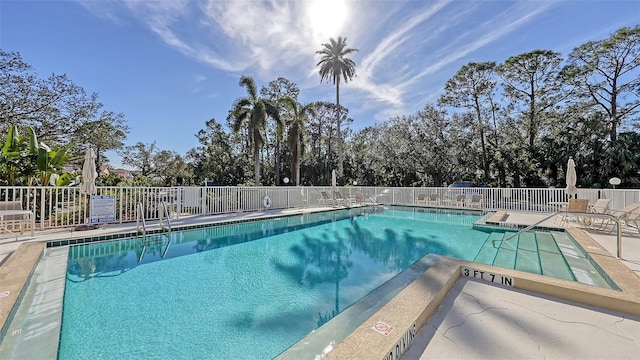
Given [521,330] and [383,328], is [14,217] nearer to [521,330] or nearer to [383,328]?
[383,328]

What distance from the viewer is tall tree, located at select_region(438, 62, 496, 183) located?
2083 centimetres

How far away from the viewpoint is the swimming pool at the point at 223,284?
272 cm

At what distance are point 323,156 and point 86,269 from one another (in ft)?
82.3

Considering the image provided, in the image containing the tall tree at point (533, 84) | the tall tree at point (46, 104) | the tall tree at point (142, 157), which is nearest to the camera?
the tall tree at point (46, 104)

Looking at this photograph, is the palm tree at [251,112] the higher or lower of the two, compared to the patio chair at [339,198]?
higher

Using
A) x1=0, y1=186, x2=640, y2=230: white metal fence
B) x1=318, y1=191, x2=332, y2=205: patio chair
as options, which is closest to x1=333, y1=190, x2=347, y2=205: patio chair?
x1=0, y1=186, x2=640, y2=230: white metal fence

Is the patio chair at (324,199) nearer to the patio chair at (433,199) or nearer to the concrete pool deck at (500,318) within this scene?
the patio chair at (433,199)

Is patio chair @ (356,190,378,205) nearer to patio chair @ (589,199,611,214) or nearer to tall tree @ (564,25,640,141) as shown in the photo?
patio chair @ (589,199,611,214)

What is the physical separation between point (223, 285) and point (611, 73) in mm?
26185

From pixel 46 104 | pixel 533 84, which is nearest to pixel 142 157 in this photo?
pixel 46 104

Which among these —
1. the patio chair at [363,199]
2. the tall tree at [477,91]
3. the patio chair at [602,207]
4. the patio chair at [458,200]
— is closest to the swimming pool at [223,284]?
the patio chair at [602,207]

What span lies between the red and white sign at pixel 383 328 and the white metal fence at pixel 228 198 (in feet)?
25.8

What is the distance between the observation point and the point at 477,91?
68.7 ft

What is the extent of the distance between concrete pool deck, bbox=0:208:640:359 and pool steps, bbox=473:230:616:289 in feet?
1.22
